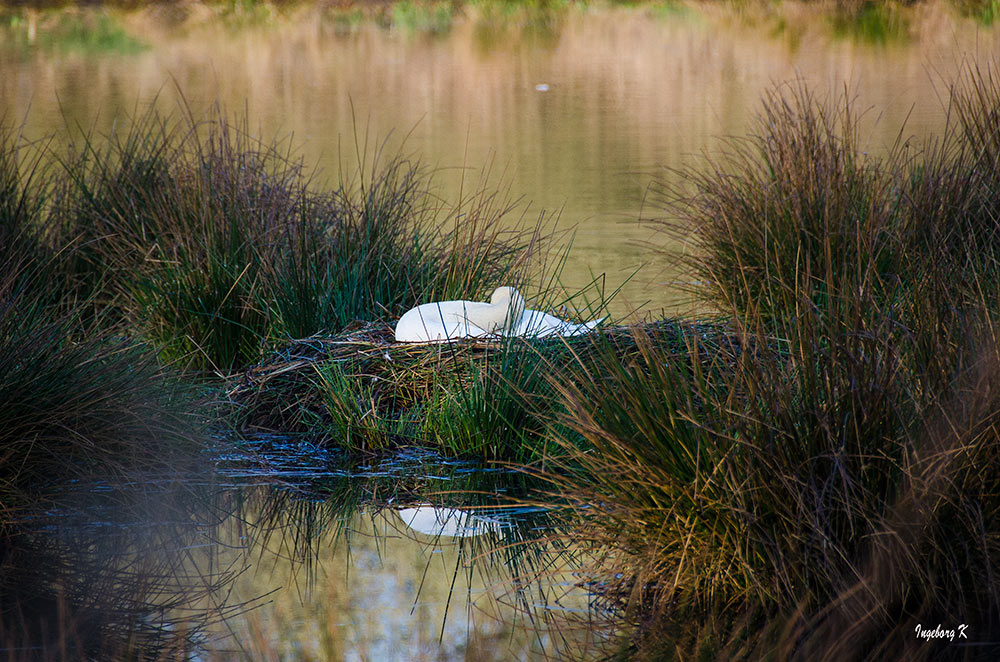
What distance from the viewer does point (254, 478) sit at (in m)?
4.62

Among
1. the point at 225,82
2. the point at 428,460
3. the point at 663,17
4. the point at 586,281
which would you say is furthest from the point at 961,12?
the point at 428,460

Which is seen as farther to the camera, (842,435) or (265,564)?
(265,564)

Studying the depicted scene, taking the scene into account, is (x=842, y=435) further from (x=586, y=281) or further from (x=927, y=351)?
(x=586, y=281)

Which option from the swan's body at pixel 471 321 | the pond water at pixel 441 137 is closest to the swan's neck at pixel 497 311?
the swan's body at pixel 471 321

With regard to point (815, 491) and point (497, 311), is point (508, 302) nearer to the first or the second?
point (497, 311)

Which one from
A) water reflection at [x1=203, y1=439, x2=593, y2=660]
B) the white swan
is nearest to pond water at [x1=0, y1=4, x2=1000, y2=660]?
water reflection at [x1=203, y1=439, x2=593, y2=660]

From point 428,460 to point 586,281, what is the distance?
480 centimetres

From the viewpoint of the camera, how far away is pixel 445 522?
412cm

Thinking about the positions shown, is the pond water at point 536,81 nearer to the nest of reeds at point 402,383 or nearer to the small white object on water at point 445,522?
the nest of reeds at point 402,383

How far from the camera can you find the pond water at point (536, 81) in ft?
44.0

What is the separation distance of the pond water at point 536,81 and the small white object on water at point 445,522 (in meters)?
3.83
